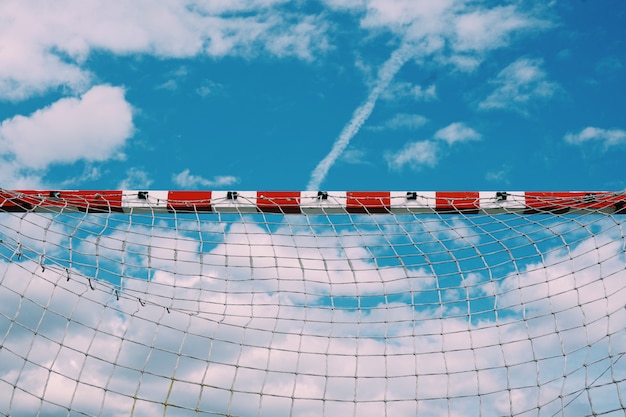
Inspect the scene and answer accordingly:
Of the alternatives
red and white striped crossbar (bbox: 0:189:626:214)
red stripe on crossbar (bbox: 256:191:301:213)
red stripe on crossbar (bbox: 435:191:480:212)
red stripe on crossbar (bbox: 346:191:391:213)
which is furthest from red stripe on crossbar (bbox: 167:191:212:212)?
red stripe on crossbar (bbox: 435:191:480:212)

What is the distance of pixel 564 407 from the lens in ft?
16.5

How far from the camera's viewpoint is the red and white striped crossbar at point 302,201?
5477 mm

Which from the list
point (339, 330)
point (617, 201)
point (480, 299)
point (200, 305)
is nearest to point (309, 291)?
point (339, 330)

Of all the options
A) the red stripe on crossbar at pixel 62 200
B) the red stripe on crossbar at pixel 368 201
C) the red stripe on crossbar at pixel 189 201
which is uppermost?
the red stripe on crossbar at pixel 368 201

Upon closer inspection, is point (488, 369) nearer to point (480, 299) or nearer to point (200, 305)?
point (480, 299)

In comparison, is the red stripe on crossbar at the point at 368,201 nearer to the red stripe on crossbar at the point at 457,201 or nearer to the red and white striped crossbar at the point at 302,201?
the red and white striped crossbar at the point at 302,201

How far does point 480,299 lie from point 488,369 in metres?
0.50

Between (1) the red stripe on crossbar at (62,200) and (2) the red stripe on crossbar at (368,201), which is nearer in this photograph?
(1) the red stripe on crossbar at (62,200)

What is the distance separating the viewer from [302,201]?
5516mm

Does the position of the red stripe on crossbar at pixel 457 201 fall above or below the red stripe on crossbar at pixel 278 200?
above

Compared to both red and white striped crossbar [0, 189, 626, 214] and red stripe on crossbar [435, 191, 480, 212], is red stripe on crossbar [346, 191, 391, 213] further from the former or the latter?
red stripe on crossbar [435, 191, 480, 212]

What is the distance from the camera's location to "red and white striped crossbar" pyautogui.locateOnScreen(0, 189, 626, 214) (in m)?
5.48

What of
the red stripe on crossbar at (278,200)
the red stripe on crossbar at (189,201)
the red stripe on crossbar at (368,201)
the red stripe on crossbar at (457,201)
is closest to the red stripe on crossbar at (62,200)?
the red stripe on crossbar at (189,201)

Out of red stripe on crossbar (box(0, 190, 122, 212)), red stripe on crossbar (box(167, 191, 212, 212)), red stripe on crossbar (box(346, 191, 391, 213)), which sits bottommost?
red stripe on crossbar (box(0, 190, 122, 212))
